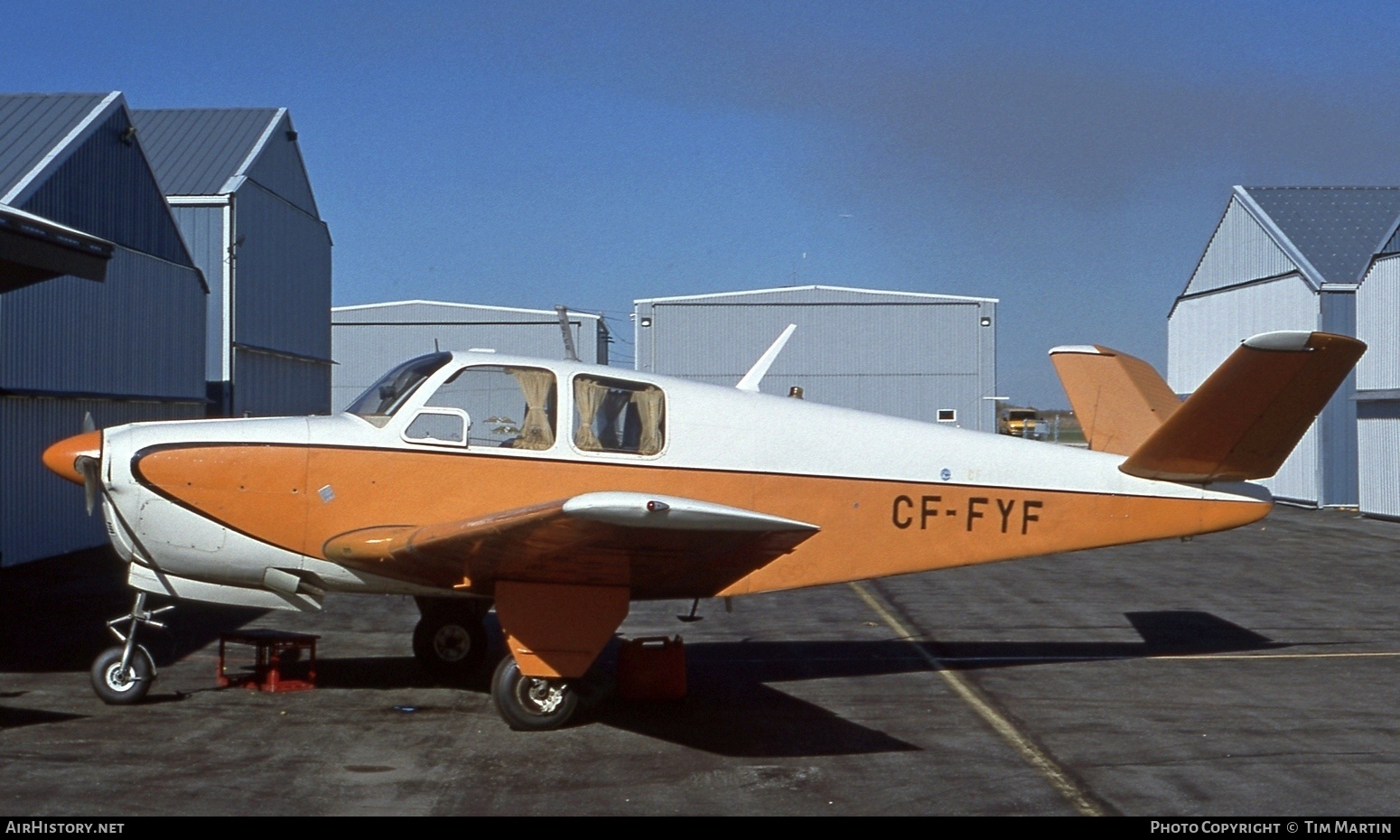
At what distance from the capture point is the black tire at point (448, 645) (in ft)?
31.3

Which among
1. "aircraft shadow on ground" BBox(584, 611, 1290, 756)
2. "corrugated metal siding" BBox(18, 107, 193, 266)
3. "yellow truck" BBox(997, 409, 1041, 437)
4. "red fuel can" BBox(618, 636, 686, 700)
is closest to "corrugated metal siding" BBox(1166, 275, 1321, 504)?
"yellow truck" BBox(997, 409, 1041, 437)

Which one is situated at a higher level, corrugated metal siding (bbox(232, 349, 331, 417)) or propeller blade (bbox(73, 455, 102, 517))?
corrugated metal siding (bbox(232, 349, 331, 417))

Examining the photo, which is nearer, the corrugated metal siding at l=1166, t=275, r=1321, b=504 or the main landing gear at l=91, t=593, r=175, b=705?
the main landing gear at l=91, t=593, r=175, b=705

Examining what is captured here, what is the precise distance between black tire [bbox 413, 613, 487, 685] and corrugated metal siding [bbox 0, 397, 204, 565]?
9.96m

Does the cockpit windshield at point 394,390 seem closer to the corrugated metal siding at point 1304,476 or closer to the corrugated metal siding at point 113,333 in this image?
the corrugated metal siding at point 113,333

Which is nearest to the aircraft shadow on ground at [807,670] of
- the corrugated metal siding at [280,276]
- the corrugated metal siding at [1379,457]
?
the corrugated metal siding at [1379,457]

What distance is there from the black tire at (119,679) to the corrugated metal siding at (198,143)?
1962 centimetres

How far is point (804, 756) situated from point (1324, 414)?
26752 millimetres

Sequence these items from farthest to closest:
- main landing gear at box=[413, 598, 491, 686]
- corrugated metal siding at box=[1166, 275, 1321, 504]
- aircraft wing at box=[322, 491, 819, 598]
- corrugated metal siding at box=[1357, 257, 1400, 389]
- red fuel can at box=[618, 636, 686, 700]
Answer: corrugated metal siding at box=[1166, 275, 1321, 504]
corrugated metal siding at box=[1357, 257, 1400, 389]
main landing gear at box=[413, 598, 491, 686]
red fuel can at box=[618, 636, 686, 700]
aircraft wing at box=[322, 491, 819, 598]

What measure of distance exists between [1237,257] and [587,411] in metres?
32.2

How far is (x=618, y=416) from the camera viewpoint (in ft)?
27.8

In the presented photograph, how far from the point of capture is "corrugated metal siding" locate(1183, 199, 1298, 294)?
33.4 m

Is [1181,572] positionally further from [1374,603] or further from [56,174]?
[56,174]

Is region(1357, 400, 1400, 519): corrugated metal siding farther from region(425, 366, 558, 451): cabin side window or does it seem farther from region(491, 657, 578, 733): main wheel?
region(491, 657, 578, 733): main wheel
